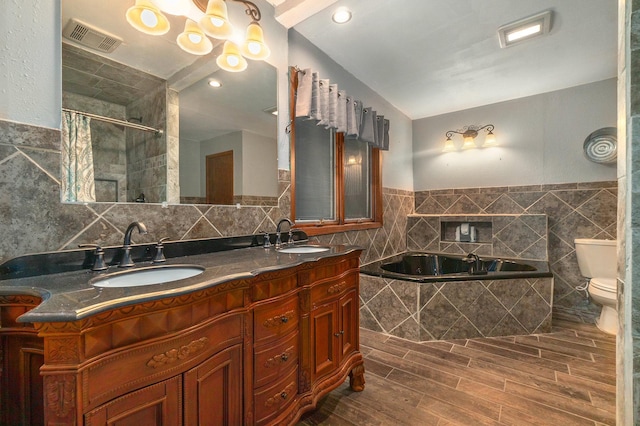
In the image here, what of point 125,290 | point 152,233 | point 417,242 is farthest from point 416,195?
point 125,290

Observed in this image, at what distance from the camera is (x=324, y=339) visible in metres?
1.49

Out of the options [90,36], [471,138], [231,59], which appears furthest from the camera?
[471,138]

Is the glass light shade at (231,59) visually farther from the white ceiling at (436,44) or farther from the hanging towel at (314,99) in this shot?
the hanging towel at (314,99)

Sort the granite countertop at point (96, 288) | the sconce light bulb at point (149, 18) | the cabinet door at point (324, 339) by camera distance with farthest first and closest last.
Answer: the cabinet door at point (324, 339), the sconce light bulb at point (149, 18), the granite countertop at point (96, 288)

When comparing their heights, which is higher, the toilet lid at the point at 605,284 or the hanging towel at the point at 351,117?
the hanging towel at the point at 351,117

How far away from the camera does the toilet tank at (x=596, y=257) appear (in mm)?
2621

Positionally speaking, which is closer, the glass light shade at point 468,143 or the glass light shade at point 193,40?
the glass light shade at point 193,40

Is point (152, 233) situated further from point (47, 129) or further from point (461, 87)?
point (461, 87)

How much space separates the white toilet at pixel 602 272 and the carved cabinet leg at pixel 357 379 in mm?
2313

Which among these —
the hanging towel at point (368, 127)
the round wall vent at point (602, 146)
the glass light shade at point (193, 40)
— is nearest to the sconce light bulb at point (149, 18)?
the glass light shade at point (193, 40)

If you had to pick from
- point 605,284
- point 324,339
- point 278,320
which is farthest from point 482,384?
point 605,284

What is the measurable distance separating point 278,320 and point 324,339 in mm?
422

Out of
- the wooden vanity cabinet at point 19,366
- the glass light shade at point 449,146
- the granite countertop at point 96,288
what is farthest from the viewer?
the glass light shade at point 449,146

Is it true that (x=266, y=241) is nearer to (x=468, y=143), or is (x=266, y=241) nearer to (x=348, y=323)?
(x=348, y=323)
